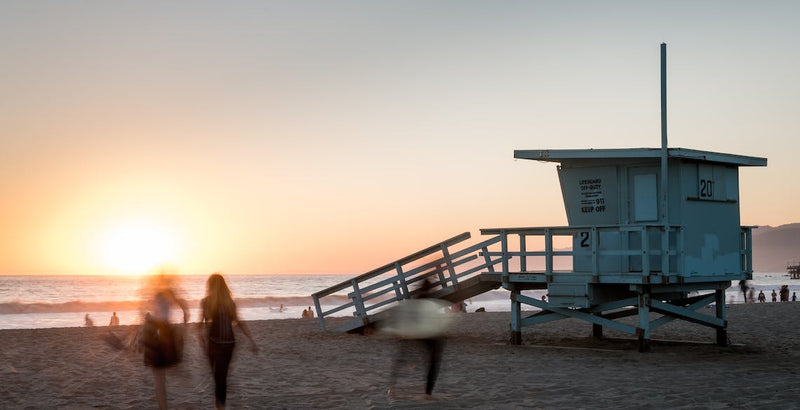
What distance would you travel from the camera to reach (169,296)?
934cm

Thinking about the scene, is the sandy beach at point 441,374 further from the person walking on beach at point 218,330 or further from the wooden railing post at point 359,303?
the person walking on beach at point 218,330

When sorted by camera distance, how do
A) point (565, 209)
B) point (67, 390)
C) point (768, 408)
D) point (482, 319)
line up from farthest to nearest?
point (482, 319) < point (565, 209) < point (67, 390) < point (768, 408)

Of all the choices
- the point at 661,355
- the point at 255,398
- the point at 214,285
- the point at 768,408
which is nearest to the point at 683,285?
the point at 661,355

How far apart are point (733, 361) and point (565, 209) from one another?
5193 millimetres

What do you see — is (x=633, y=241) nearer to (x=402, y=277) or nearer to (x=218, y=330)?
(x=402, y=277)

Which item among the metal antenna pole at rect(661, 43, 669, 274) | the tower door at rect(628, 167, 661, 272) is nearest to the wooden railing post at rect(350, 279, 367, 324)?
A: the tower door at rect(628, 167, 661, 272)

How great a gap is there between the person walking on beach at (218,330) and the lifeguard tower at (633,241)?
9.40 metres

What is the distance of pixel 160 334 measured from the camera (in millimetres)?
9117

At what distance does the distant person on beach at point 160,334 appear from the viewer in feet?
29.8

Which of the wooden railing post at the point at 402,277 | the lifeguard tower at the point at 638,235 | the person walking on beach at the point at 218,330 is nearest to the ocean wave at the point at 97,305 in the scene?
the wooden railing post at the point at 402,277

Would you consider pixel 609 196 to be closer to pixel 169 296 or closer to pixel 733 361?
pixel 733 361

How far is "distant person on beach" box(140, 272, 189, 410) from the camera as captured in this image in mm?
9086

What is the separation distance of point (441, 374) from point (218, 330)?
18.4 ft

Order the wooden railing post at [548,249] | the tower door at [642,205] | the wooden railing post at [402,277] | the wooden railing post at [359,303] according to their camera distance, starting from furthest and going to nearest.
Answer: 1. the wooden railing post at [359,303]
2. the wooden railing post at [402,277]
3. the tower door at [642,205]
4. the wooden railing post at [548,249]
